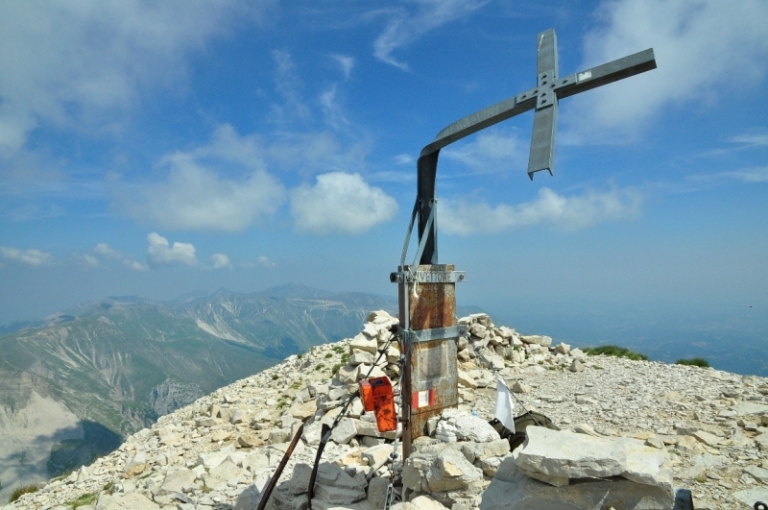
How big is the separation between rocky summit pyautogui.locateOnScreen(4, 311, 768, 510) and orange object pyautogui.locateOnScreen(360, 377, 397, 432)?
12.2 inches

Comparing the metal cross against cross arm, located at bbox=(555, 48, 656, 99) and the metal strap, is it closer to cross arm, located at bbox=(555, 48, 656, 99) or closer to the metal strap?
cross arm, located at bbox=(555, 48, 656, 99)

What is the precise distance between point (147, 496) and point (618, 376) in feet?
44.3

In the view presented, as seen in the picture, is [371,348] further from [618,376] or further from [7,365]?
[7,365]

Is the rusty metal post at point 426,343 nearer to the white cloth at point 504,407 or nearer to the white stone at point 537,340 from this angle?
the white cloth at point 504,407

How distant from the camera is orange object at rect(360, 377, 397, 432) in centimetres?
677

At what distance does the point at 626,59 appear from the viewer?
5.29 m

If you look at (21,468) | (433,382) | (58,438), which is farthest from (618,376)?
(58,438)

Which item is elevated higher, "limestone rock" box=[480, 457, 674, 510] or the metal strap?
the metal strap

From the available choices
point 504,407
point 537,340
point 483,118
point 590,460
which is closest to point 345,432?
point 504,407

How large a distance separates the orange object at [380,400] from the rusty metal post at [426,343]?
0.80 ft

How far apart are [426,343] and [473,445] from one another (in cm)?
167

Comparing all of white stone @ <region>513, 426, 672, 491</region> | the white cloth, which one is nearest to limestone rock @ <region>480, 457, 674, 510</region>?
white stone @ <region>513, 426, 672, 491</region>

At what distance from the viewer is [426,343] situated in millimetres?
7020

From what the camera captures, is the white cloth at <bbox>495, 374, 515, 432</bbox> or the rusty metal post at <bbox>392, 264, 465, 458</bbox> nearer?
the white cloth at <bbox>495, 374, 515, 432</bbox>
